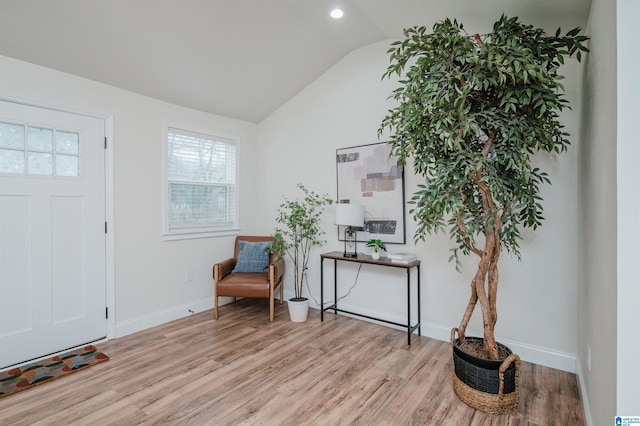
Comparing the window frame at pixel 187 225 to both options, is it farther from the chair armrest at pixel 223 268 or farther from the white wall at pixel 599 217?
the white wall at pixel 599 217

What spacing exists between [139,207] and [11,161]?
1026 millimetres

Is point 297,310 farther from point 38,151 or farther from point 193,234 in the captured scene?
point 38,151

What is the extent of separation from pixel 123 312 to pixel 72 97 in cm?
202

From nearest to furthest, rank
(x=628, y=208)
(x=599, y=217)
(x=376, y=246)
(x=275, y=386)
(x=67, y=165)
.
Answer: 1. (x=628, y=208)
2. (x=599, y=217)
3. (x=275, y=386)
4. (x=67, y=165)
5. (x=376, y=246)

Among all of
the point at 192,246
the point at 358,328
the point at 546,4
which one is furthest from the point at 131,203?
the point at 546,4

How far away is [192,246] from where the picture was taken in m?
3.82

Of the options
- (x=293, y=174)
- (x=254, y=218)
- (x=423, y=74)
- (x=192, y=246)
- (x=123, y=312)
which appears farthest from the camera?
(x=254, y=218)

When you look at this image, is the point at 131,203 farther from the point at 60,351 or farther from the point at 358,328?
the point at 358,328

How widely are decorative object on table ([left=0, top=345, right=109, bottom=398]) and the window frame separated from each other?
1.24 metres

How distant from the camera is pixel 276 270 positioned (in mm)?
3646

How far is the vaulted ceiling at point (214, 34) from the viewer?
91.0 inches

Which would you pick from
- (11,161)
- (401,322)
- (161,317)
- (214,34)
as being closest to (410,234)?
(401,322)

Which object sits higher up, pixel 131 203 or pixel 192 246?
pixel 131 203

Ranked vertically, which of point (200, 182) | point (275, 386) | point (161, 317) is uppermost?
point (200, 182)
